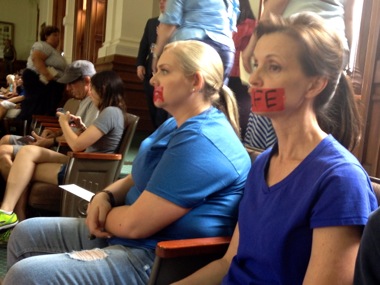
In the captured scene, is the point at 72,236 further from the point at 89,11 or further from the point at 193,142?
the point at 89,11

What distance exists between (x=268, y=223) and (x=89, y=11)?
6077 mm

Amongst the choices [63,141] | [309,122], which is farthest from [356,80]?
[63,141]

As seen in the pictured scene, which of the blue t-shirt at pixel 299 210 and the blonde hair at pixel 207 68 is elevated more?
the blonde hair at pixel 207 68

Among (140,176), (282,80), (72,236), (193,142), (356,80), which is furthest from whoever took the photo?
(356,80)

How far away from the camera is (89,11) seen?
646 centimetres

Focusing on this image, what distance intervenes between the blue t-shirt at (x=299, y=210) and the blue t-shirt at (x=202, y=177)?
9.4 inches

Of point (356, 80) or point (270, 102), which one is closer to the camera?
point (270, 102)

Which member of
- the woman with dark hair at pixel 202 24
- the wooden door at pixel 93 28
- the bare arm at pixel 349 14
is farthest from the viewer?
the wooden door at pixel 93 28

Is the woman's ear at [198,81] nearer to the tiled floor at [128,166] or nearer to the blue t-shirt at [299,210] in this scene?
the blue t-shirt at [299,210]

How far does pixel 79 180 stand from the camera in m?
2.50

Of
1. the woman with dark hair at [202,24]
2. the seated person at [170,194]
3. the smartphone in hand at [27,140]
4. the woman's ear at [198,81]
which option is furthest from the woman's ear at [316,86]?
the smartphone in hand at [27,140]

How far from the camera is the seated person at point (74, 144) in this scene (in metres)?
2.56

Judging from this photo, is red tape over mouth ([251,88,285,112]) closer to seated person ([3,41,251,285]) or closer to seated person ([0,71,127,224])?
seated person ([3,41,251,285])

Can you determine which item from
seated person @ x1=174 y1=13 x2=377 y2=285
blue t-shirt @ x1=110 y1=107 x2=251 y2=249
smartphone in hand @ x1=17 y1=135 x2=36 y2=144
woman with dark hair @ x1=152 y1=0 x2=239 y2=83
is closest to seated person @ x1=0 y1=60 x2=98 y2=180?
smartphone in hand @ x1=17 y1=135 x2=36 y2=144
